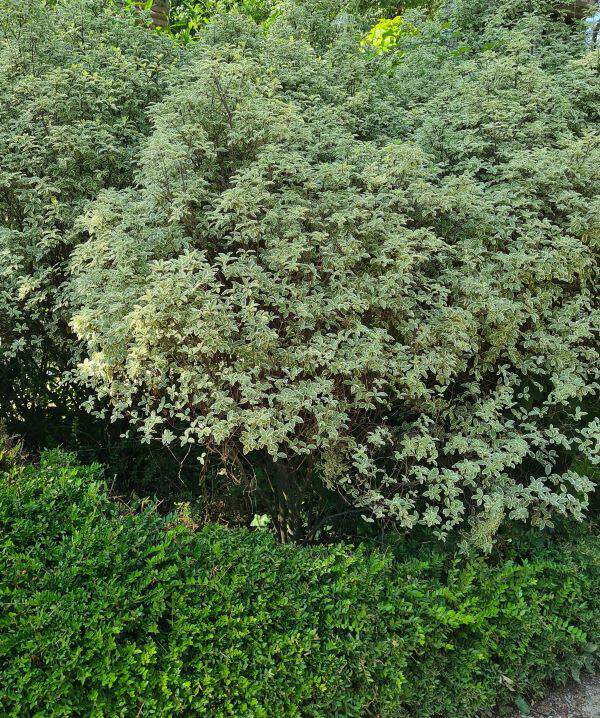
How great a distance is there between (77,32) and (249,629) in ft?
14.4

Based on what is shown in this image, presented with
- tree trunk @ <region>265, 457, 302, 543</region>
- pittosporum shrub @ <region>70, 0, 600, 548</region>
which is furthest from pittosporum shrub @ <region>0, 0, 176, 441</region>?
tree trunk @ <region>265, 457, 302, 543</region>

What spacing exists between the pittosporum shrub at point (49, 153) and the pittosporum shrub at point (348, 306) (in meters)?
0.42

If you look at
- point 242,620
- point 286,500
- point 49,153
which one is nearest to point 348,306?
point 286,500

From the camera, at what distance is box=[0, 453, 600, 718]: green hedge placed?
2.36m

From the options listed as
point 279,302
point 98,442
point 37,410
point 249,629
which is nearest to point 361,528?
point 249,629

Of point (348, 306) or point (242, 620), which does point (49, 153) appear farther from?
point (242, 620)

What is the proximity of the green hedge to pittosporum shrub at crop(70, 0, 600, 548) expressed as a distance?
347mm

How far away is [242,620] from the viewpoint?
261cm

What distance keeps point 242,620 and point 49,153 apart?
2.90 meters

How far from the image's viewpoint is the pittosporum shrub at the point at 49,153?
3850 mm

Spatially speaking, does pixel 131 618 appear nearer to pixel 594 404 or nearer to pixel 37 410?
pixel 37 410

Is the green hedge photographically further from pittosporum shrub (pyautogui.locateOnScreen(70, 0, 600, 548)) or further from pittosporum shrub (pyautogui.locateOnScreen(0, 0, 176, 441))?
pittosporum shrub (pyautogui.locateOnScreen(0, 0, 176, 441))

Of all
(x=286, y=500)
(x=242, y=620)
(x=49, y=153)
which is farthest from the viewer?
(x=49, y=153)

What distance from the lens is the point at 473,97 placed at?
4527 millimetres
